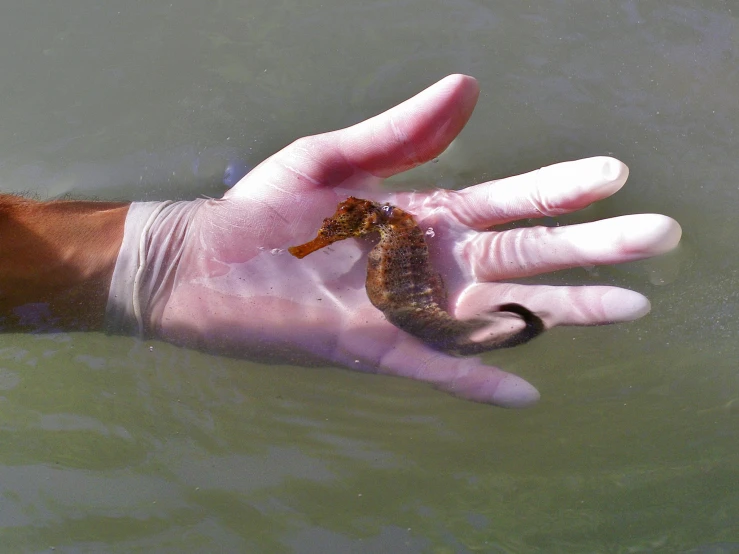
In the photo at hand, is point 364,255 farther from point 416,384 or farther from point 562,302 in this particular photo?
point 562,302

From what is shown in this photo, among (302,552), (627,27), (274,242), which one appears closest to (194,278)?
(274,242)

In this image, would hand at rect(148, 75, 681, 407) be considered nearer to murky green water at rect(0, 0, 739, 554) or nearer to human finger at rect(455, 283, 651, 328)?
human finger at rect(455, 283, 651, 328)

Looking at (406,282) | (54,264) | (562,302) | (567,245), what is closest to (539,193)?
(567,245)

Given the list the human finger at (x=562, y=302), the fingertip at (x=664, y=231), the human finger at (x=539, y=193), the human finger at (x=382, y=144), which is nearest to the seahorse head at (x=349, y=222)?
the human finger at (x=382, y=144)

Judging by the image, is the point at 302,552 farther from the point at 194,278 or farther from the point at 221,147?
the point at 221,147

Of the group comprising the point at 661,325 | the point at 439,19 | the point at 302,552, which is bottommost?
the point at 302,552

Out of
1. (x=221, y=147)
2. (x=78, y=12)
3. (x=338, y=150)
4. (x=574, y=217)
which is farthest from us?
(x=78, y=12)
